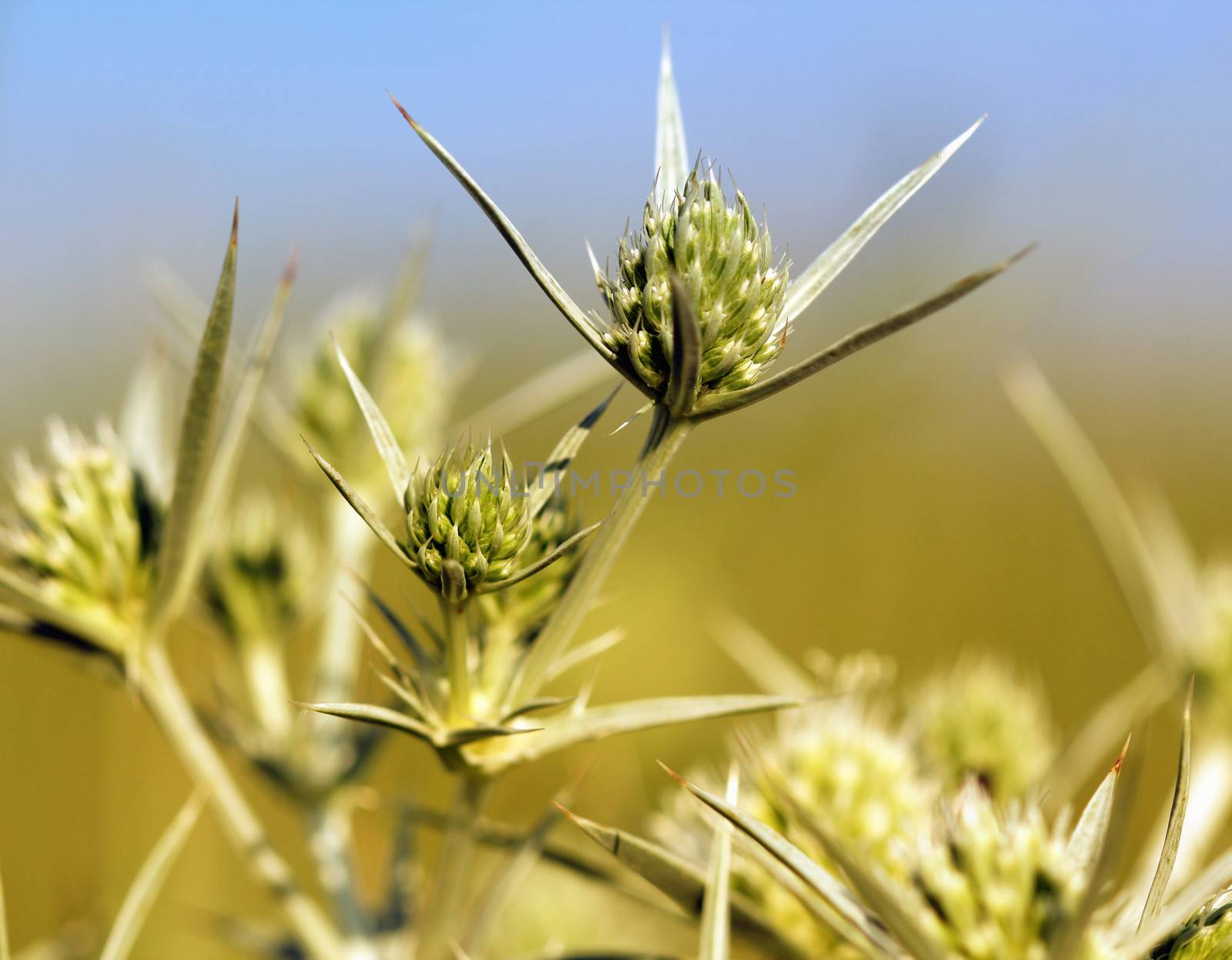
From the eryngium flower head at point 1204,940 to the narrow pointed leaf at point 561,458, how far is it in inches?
17.7

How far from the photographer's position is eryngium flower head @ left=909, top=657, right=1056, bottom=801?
1011 millimetres

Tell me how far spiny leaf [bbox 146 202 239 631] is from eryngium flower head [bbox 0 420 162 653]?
0.03 meters

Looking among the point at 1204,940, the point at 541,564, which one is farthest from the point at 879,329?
the point at 1204,940

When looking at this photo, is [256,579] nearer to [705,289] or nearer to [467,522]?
[467,522]

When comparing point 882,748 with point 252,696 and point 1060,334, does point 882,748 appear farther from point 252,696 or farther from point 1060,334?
point 1060,334

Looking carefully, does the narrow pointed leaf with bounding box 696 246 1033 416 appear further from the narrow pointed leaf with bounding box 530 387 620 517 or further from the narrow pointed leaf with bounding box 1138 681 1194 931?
the narrow pointed leaf with bounding box 1138 681 1194 931

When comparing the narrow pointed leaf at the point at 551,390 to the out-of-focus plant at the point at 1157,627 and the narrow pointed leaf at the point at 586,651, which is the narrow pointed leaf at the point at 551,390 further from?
the out-of-focus plant at the point at 1157,627

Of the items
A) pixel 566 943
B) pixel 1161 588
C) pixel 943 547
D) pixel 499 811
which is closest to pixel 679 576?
pixel 499 811

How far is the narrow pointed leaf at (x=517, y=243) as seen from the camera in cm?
46

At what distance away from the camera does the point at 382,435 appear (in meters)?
0.56

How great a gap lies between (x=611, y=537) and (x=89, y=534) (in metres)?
0.50

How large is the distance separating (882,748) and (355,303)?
2.98 feet

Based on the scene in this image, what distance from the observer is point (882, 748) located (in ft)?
3.10

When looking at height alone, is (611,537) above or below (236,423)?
below
